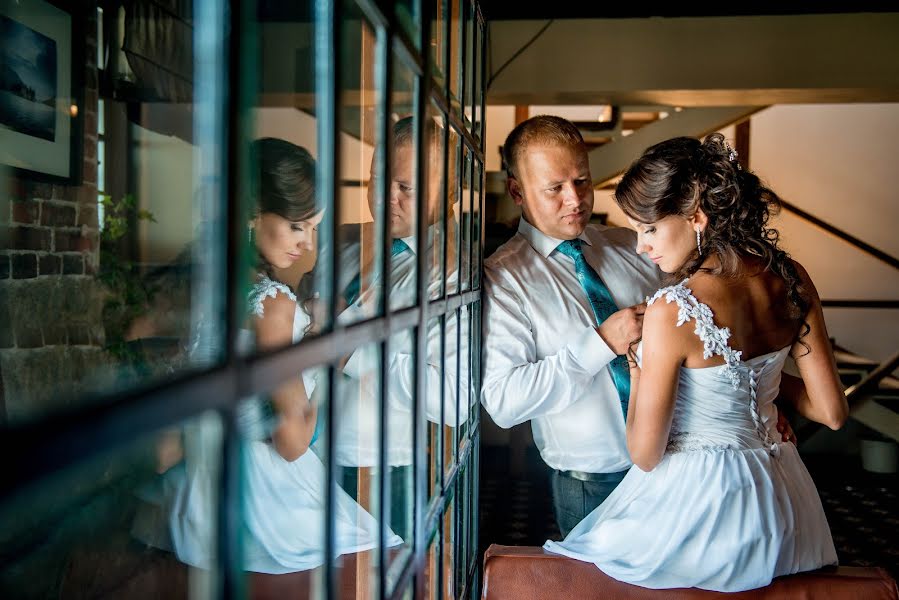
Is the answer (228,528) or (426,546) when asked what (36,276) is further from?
(228,528)

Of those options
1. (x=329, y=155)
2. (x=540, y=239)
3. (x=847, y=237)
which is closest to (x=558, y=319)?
(x=540, y=239)

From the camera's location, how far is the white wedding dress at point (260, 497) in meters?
0.41

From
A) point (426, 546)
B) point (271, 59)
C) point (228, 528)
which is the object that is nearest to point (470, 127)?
point (426, 546)

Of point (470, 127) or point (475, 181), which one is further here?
point (475, 181)

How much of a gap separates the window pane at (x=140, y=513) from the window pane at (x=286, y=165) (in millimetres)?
89

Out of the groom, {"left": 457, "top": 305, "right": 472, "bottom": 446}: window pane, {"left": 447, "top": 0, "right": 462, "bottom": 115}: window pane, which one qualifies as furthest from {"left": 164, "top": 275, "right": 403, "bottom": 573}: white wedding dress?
the groom

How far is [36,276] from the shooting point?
4.75ft

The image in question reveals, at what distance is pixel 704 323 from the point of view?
5.49ft

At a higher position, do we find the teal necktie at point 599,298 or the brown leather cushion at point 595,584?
the teal necktie at point 599,298

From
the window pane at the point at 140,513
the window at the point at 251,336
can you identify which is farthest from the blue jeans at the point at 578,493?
the window pane at the point at 140,513

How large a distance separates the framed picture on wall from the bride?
49.1 inches

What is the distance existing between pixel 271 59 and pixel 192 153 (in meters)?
0.08

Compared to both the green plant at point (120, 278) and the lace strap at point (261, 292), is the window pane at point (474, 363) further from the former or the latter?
the lace strap at point (261, 292)

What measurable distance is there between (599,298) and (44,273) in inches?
55.1
